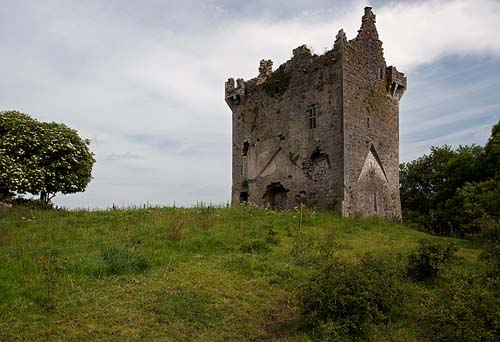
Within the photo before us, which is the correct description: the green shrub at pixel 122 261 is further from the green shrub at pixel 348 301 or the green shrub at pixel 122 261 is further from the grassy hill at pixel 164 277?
the green shrub at pixel 348 301

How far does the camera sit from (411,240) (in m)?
17.1

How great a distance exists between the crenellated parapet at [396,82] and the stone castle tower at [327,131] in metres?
0.05

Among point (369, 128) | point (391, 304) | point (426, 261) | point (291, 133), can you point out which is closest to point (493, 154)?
point (369, 128)

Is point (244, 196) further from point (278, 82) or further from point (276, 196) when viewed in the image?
point (278, 82)

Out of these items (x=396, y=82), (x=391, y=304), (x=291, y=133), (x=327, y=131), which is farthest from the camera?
(x=396, y=82)

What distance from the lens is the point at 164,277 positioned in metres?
10.0

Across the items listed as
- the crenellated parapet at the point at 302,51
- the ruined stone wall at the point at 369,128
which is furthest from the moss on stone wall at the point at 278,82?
the ruined stone wall at the point at 369,128

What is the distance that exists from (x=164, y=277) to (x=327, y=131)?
541 inches

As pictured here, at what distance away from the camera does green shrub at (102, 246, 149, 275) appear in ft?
33.5

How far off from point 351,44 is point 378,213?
8.47 metres

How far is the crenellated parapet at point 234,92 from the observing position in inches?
1054

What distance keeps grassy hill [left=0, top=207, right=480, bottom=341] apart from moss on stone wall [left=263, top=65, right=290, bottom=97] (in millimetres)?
10671

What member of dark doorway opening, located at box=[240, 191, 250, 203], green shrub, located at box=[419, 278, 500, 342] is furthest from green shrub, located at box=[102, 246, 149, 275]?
dark doorway opening, located at box=[240, 191, 250, 203]

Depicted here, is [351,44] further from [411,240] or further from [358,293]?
[358,293]
